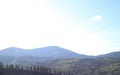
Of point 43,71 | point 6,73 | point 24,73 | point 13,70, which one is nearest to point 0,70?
point 6,73

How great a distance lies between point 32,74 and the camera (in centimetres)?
17538

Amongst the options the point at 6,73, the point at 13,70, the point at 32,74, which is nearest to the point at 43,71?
the point at 32,74

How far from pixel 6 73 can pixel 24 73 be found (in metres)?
22.8

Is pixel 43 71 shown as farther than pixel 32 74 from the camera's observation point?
Yes

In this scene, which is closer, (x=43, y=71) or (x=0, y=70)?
(x=0, y=70)

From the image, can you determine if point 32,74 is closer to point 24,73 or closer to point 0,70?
point 24,73

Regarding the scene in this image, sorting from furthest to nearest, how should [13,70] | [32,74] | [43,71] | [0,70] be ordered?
[43,71] → [32,74] → [13,70] → [0,70]

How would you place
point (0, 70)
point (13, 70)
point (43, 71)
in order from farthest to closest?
point (43, 71) → point (13, 70) → point (0, 70)

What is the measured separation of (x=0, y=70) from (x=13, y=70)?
64.4 ft

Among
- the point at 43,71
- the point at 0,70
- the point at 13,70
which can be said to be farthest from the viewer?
the point at 43,71

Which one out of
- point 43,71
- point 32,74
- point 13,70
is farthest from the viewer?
point 43,71

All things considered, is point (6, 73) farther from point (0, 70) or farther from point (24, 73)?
point (24, 73)

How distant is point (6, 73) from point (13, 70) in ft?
40.2

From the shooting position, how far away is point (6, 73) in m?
148
